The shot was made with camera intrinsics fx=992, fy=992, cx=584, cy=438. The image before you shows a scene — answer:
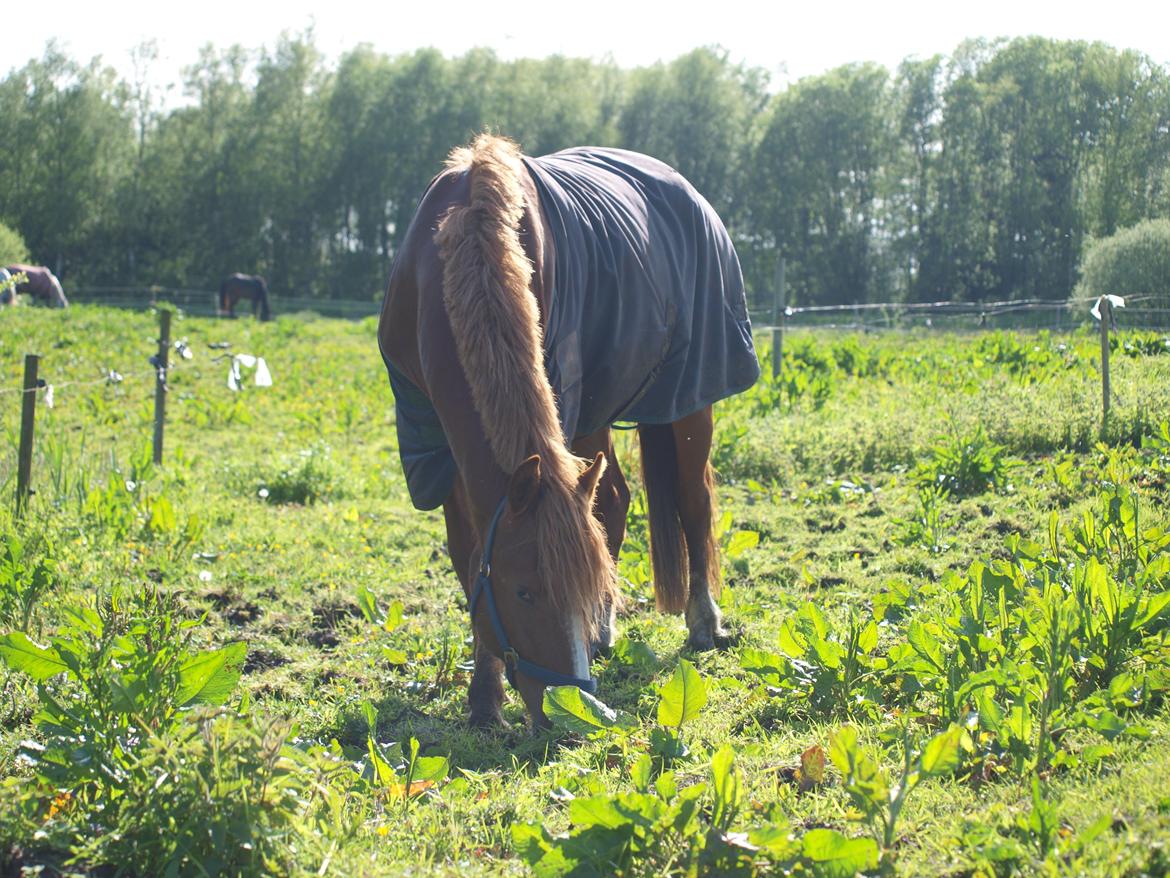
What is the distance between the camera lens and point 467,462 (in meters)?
2.99

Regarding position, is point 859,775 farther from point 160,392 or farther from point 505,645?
point 160,392

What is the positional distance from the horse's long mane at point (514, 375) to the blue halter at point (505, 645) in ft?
0.50

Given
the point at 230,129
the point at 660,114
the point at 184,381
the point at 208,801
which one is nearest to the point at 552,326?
the point at 208,801

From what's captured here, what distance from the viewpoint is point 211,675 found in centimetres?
240

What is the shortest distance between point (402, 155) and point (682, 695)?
43654 mm

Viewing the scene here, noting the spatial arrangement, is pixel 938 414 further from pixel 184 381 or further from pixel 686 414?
pixel 184 381

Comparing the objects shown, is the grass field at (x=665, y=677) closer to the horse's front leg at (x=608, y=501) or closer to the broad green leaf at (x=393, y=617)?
the broad green leaf at (x=393, y=617)

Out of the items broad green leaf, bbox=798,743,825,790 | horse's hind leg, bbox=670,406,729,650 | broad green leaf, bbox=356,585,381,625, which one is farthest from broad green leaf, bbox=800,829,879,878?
broad green leaf, bbox=356,585,381,625

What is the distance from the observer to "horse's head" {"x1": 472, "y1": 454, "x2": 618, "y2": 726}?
8.99 feet

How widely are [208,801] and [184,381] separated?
11182 mm

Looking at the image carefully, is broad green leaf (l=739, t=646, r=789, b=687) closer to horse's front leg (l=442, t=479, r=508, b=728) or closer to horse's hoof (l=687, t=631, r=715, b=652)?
horse's front leg (l=442, t=479, r=508, b=728)

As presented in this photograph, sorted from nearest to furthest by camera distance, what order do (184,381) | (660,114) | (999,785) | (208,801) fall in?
(208,801)
(999,785)
(184,381)
(660,114)

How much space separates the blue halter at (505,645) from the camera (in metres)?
2.83

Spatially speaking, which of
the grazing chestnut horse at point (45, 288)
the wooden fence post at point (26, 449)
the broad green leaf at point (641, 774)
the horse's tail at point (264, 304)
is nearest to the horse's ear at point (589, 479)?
the broad green leaf at point (641, 774)
